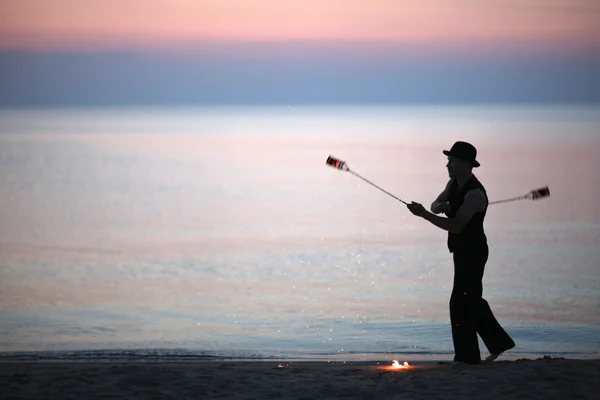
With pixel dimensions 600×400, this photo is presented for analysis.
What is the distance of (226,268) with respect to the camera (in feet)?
47.1

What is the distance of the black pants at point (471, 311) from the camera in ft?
25.7

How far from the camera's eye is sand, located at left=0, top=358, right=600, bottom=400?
6.92 metres

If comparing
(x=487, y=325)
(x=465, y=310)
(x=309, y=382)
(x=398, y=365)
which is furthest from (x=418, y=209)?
(x=398, y=365)

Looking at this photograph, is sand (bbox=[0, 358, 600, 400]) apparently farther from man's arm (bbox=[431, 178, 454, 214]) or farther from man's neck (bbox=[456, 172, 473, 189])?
man's neck (bbox=[456, 172, 473, 189])

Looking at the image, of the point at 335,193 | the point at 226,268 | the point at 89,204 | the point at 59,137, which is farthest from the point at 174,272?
the point at 59,137

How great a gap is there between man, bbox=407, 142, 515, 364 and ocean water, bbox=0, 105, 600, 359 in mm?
1971

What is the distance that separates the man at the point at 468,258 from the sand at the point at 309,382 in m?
0.22

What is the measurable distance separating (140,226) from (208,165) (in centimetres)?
1602

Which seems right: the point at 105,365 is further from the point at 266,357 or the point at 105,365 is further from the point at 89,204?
the point at 89,204

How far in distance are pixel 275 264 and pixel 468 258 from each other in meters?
7.06

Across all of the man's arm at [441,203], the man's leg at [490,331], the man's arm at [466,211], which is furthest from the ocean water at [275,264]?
the man's arm at [466,211]

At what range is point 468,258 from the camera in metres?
7.84

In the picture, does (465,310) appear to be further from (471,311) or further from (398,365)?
(398,365)

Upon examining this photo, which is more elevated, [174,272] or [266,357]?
[174,272]
